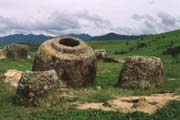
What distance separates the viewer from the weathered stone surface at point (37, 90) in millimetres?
20547

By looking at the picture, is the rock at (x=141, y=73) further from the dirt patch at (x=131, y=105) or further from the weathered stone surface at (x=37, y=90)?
the weathered stone surface at (x=37, y=90)

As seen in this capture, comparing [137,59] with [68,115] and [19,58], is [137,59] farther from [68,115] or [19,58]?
[19,58]

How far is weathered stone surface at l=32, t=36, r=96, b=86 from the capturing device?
26.7 m

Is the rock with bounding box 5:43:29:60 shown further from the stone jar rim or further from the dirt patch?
the dirt patch

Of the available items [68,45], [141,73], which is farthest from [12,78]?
[141,73]

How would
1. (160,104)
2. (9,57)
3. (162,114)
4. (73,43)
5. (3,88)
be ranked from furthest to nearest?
(9,57) < (73,43) < (3,88) < (160,104) < (162,114)

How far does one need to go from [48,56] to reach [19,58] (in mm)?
21680

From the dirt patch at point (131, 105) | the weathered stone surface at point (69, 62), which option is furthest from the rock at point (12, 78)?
the dirt patch at point (131, 105)

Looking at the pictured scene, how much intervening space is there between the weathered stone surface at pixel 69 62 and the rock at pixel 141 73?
1766mm

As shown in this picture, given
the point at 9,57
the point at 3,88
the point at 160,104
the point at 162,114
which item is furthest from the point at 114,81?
the point at 9,57

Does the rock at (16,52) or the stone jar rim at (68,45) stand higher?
the stone jar rim at (68,45)

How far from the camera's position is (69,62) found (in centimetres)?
2670

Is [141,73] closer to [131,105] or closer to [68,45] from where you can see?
[68,45]

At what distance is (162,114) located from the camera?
18641 mm
